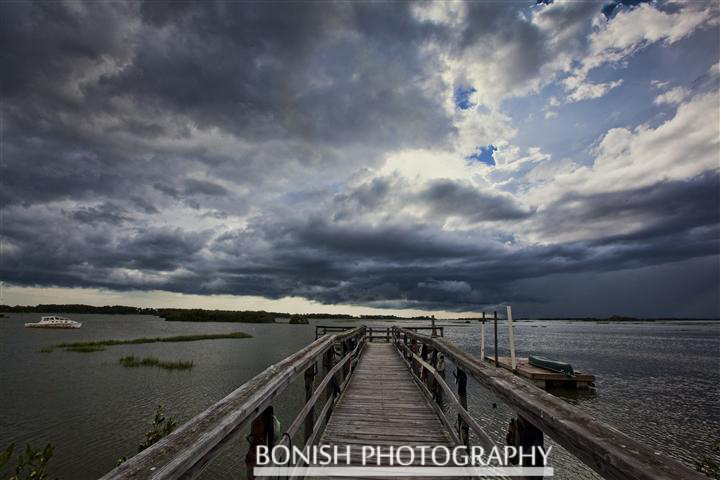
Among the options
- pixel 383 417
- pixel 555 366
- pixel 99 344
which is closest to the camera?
pixel 383 417

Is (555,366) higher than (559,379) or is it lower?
higher

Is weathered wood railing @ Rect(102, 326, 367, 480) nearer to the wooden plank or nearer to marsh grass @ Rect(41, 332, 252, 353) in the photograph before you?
the wooden plank

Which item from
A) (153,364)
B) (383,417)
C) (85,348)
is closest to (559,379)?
(383,417)

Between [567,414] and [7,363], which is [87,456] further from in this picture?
[7,363]

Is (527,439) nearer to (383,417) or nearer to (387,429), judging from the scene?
(387,429)

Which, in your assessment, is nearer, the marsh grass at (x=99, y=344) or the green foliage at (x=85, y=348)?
the green foliage at (x=85, y=348)

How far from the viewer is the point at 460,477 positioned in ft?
12.7

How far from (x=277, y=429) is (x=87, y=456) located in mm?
10569

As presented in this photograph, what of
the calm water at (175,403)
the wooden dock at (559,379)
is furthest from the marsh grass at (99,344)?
the wooden dock at (559,379)

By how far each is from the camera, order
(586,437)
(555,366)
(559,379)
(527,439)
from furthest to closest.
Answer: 1. (555,366)
2. (559,379)
3. (527,439)
4. (586,437)

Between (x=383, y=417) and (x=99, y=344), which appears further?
(x=99, y=344)

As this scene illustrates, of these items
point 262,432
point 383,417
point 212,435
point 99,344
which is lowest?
point 99,344

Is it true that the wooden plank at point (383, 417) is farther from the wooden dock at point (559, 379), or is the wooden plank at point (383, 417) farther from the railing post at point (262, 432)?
the wooden dock at point (559, 379)

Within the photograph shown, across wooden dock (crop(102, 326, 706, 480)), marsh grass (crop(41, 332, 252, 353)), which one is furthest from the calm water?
wooden dock (crop(102, 326, 706, 480))
